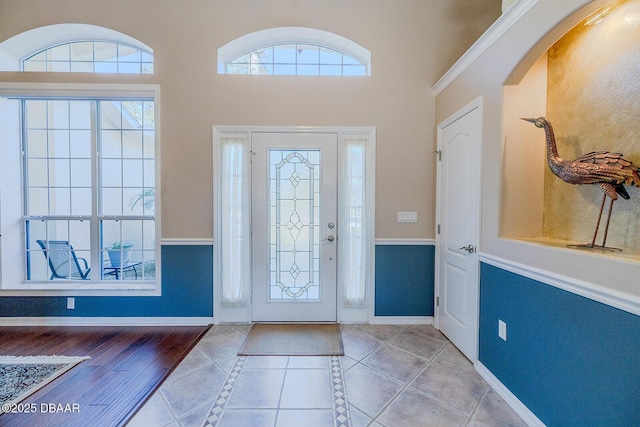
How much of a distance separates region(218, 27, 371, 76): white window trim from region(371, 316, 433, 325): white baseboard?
2.71 m

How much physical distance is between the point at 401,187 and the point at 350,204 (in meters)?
0.59

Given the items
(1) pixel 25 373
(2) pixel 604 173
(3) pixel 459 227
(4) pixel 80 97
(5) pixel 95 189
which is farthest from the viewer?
(5) pixel 95 189

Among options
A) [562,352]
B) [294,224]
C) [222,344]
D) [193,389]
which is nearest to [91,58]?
[294,224]

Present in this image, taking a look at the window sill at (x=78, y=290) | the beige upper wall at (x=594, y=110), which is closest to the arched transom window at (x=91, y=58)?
the window sill at (x=78, y=290)

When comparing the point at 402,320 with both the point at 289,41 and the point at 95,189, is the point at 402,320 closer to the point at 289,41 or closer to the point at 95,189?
the point at 289,41

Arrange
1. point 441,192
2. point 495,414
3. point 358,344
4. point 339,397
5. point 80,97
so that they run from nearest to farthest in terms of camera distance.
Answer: point 495,414
point 339,397
point 358,344
point 441,192
point 80,97

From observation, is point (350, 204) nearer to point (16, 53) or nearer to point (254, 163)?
point (254, 163)

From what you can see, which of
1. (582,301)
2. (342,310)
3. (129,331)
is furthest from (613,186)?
(129,331)

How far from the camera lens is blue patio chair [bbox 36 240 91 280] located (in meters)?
3.10

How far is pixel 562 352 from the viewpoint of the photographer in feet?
4.84

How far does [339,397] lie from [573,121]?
2.40 m

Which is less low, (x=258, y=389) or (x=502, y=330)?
(x=502, y=330)

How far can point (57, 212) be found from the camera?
3.10m

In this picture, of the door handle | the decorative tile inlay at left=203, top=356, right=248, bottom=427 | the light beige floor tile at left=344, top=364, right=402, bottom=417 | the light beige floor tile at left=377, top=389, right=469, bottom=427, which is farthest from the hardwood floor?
the door handle
